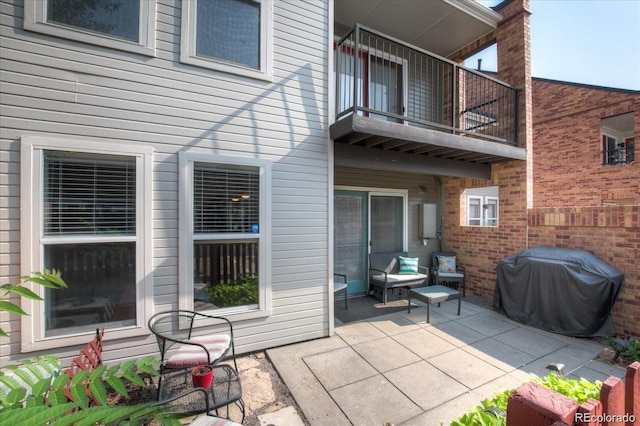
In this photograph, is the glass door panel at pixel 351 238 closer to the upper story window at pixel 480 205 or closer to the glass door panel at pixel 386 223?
the glass door panel at pixel 386 223

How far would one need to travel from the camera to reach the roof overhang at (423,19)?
16.7ft

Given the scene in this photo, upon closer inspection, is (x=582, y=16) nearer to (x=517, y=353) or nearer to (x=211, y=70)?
(x=517, y=353)

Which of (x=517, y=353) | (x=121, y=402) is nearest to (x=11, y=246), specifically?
(x=121, y=402)

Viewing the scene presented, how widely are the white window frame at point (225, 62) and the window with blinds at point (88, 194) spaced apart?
1433 millimetres

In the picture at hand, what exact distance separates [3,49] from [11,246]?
187cm

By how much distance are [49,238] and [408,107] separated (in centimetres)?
646

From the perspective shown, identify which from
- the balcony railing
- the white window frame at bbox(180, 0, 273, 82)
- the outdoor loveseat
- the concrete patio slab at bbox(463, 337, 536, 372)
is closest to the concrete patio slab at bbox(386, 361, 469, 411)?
the concrete patio slab at bbox(463, 337, 536, 372)

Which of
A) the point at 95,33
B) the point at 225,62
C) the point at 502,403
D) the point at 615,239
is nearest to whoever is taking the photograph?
the point at 502,403

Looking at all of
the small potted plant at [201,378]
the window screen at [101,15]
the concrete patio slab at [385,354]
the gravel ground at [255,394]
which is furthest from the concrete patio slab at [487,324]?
the window screen at [101,15]

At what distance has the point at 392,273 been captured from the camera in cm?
586

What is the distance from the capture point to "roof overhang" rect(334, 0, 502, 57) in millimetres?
5090

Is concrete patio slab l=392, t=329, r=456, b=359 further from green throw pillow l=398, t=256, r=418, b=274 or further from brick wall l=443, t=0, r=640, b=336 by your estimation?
brick wall l=443, t=0, r=640, b=336

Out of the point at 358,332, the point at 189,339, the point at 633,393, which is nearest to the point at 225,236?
the point at 189,339

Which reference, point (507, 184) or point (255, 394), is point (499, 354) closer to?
point (255, 394)
